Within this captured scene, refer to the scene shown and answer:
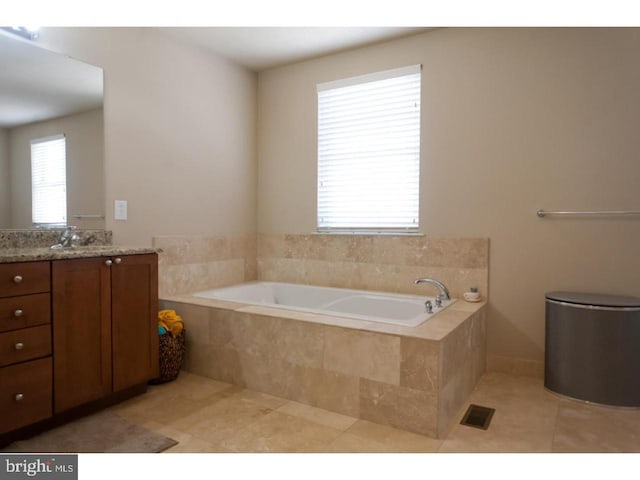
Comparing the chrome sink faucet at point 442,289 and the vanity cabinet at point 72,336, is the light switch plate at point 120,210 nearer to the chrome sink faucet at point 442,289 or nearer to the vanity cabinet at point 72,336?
the vanity cabinet at point 72,336

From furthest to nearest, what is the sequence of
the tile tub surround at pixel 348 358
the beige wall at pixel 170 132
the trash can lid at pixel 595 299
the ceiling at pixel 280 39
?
the ceiling at pixel 280 39 < the beige wall at pixel 170 132 < the trash can lid at pixel 595 299 < the tile tub surround at pixel 348 358

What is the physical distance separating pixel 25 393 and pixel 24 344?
0.21 m

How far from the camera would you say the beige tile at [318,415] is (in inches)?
79.4

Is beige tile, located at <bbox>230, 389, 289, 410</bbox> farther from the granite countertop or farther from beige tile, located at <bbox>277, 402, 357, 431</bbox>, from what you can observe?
the granite countertop

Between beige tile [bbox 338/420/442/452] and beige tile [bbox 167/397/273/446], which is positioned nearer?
beige tile [bbox 338/420/442/452]

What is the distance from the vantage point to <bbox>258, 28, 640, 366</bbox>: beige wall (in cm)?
242

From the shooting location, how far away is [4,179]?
2.22 metres

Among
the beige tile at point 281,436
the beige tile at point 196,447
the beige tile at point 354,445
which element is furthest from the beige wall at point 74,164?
the beige tile at point 354,445

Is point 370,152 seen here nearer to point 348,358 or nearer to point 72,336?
point 348,358

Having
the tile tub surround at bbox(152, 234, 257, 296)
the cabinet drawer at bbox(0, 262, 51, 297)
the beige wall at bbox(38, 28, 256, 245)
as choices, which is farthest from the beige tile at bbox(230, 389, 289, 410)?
the beige wall at bbox(38, 28, 256, 245)

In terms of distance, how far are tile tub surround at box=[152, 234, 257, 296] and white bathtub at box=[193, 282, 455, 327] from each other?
144 millimetres

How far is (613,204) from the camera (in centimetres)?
243

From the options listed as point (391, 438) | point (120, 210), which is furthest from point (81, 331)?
point (391, 438)

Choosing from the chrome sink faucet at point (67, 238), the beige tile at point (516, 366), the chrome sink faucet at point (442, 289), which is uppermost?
the chrome sink faucet at point (67, 238)
